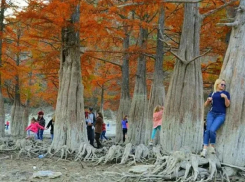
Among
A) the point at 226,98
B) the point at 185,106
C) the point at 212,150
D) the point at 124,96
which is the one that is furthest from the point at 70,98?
the point at 124,96

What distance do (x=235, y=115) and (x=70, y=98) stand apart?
6485 millimetres

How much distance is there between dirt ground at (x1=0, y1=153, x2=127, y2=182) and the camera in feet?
24.2

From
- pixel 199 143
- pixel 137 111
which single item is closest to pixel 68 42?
pixel 199 143

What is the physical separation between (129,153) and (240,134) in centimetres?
408

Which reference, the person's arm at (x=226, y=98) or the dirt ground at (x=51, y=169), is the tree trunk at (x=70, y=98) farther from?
the person's arm at (x=226, y=98)

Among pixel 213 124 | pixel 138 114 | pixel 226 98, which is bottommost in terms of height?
pixel 213 124

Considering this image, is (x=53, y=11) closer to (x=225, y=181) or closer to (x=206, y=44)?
(x=225, y=181)

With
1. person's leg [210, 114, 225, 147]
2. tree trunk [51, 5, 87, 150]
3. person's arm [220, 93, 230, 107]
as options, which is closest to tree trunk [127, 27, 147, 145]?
tree trunk [51, 5, 87, 150]

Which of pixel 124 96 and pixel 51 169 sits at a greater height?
pixel 124 96

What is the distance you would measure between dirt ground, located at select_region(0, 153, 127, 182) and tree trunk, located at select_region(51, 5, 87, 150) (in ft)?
3.55

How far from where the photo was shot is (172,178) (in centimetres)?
621

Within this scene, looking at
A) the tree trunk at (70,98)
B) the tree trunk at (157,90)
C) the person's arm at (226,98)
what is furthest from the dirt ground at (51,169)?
the tree trunk at (157,90)

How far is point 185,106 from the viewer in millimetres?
11281

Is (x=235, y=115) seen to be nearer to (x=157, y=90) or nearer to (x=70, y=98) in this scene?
(x=70, y=98)
